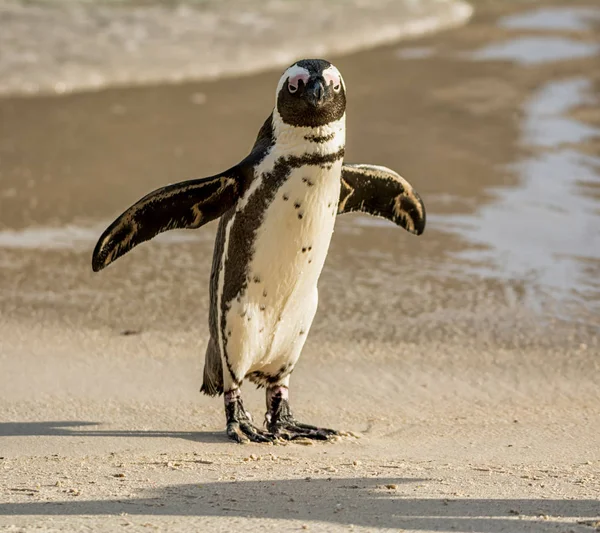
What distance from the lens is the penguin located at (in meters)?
3.98

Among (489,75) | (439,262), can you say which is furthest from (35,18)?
(439,262)

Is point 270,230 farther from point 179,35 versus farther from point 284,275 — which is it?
point 179,35

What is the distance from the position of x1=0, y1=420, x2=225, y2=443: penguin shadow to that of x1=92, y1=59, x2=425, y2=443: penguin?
0.32ft

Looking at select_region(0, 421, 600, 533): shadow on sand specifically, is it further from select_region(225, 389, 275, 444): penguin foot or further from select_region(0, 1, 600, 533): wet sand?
select_region(225, 389, 275, 444): penguin foot

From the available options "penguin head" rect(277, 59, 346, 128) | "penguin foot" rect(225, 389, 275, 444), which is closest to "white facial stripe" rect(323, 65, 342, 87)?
"penguin head" rect(277, 59, 346, 128)

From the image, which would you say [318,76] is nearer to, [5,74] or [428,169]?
[428,169]

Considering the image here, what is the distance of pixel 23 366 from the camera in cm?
491

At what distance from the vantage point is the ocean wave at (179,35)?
11641 mm

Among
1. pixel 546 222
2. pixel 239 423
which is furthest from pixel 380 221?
pixel 239 423

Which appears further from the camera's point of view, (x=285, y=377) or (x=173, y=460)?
(x=285, y=377)

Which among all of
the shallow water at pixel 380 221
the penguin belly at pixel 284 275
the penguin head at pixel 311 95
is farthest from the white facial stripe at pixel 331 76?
the shallow water at pixel 380 221

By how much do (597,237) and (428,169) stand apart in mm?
1770

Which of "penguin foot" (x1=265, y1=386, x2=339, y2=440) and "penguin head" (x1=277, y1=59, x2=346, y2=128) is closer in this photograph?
"penguin head" (x1=277, y1=59, x2=346, y2=128)

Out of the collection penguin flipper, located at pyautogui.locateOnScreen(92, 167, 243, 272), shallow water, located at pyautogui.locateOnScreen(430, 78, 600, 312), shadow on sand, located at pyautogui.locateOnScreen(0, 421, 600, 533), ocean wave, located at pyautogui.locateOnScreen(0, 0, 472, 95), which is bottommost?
shadow on sand, located at pyautogui.locateOnScreen(0, 421, 600, 533)
